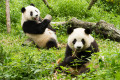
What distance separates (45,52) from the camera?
6301 millimetres

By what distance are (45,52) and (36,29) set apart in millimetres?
1991

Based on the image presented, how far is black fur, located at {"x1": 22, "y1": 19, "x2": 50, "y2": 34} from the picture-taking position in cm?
809

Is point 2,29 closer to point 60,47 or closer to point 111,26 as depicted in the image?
point 60,47

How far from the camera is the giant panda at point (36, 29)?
809 centimetres

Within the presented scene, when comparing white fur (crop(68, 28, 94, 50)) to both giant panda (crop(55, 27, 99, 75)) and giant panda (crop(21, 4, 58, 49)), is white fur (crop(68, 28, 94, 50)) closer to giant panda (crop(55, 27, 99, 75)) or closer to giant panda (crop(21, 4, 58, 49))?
giant panda (crop(55, 27, 99, 75))

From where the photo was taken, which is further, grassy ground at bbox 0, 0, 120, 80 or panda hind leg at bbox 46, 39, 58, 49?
panda hind leg at bbox 46, 39, 58, 49

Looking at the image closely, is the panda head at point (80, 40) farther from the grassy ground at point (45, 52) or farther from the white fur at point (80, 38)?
the grassy ground at point (45, 52)

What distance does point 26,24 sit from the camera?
26.8 feet

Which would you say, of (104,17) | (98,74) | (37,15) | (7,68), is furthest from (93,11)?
(98,74)

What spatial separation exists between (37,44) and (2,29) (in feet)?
6.85

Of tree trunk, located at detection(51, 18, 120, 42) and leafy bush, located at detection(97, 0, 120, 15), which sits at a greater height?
leafy bush, located at detection(97, 0, 120, 15)

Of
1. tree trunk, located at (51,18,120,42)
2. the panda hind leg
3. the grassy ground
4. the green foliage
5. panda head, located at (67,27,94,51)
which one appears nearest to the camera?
the grassy ground

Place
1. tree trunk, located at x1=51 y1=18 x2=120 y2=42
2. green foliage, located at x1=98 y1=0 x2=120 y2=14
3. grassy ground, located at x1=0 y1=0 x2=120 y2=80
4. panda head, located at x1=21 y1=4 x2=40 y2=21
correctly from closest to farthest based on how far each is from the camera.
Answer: grassy ground, located at x1=0 y1=0 x2=120 y2=80, panda head, located at x1=21 y1=4 x2=40 y2=21, tree trunk, located at x1=51 y1=18 x2=120 y2=42, green foliage, located at x1=98 y1=0 x2=120 y2=14

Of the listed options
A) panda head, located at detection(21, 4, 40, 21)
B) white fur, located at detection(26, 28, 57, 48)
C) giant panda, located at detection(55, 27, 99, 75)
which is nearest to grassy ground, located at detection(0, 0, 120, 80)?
giant panda, located at detection(55, 27, 99, 75)
